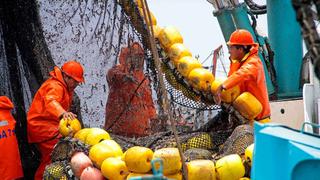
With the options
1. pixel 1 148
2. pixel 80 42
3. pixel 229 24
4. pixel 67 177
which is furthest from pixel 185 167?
pixel 229 24

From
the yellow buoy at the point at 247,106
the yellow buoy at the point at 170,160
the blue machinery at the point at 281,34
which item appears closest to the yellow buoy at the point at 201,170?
the yellow buoy at the point at 170,160

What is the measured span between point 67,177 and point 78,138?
0.49 m

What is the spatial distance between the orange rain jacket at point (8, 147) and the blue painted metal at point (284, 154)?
4019 millimetres

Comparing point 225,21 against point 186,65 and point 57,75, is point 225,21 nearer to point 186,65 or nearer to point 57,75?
point 186,65

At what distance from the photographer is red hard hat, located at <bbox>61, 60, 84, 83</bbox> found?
743 centimetres

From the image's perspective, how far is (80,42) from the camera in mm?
7840

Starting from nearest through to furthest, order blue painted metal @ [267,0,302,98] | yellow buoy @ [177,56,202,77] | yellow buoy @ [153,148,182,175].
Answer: yellow buoy @ [153,148,182,175]
yellow buoy @ [177,56,202,77]
blue painted metal @ [267,0,302,98]

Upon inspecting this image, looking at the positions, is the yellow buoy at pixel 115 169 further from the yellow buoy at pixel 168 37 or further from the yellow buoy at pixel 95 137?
the yellow buoy at pixel 168 37

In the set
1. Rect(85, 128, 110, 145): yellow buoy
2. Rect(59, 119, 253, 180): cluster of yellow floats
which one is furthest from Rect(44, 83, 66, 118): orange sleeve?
Rect(59, 119, 253, 180): cluster of yellow floats

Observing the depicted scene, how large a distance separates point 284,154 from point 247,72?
12.7 ft

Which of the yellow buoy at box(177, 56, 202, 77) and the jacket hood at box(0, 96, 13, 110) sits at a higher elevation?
the yellow buoy at box(177, 56, 202, 77)

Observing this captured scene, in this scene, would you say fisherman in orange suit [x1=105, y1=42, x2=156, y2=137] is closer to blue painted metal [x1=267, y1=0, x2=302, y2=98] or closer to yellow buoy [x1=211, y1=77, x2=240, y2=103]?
yellow buoy [x1=211, y1=77, x2=240, y2=103]

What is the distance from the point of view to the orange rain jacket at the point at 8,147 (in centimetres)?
694

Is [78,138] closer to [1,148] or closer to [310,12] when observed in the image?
[1,148]
